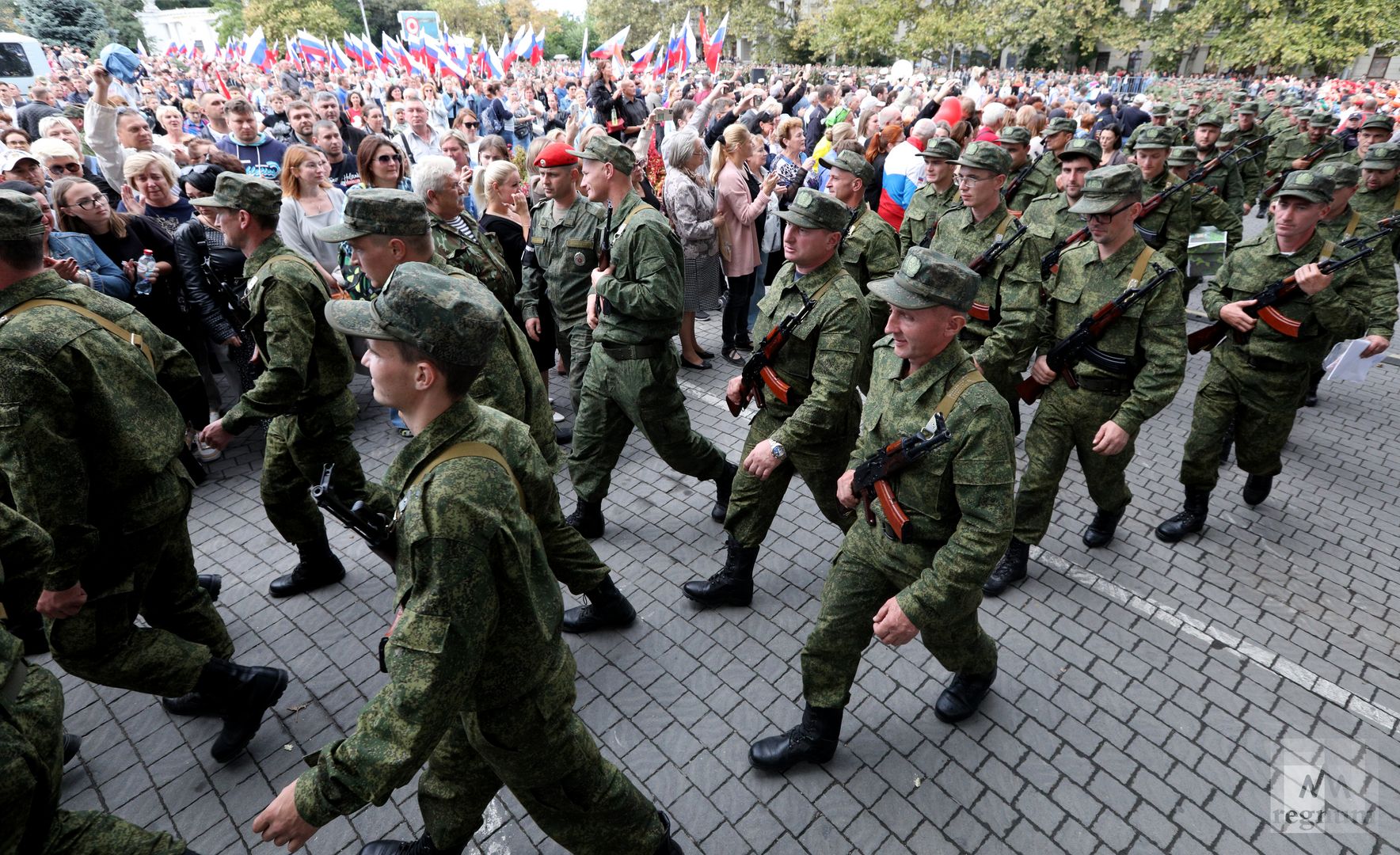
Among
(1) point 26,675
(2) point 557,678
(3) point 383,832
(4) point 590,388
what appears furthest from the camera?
(4) point 590,388

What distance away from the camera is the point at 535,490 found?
100.0 inches

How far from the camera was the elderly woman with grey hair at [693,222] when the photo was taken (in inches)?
271

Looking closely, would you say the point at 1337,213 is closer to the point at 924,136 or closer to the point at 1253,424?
the point at 1253,424

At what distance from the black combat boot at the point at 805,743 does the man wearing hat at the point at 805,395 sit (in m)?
1.09

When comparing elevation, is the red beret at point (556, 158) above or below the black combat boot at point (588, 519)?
above

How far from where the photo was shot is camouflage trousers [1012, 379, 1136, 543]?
4273 mm

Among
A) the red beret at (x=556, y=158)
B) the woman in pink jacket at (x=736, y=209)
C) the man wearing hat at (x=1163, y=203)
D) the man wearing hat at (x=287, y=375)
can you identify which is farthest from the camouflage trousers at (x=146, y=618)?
the man wearing hat at (x=1163, y=203)

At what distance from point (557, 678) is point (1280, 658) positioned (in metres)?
3.85

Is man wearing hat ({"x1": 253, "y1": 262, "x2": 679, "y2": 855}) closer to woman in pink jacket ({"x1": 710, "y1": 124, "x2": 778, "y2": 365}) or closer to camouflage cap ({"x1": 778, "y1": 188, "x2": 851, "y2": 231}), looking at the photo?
camouflage cap ({"x1": 778, "y1": 188, "x2": 851, "y2": 231})

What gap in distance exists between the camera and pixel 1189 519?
197 inches

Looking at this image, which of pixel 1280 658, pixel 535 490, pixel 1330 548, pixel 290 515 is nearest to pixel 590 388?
pixel 290 515

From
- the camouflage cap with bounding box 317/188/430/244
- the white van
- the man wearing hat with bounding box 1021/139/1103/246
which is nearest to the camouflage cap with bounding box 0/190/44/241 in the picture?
the camouflage cap with bounding box 317/188/430/244

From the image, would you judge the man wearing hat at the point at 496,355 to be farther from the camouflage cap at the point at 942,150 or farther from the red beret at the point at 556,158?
the camouflage cap at the point at 942,150

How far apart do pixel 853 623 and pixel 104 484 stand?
3.07 m
